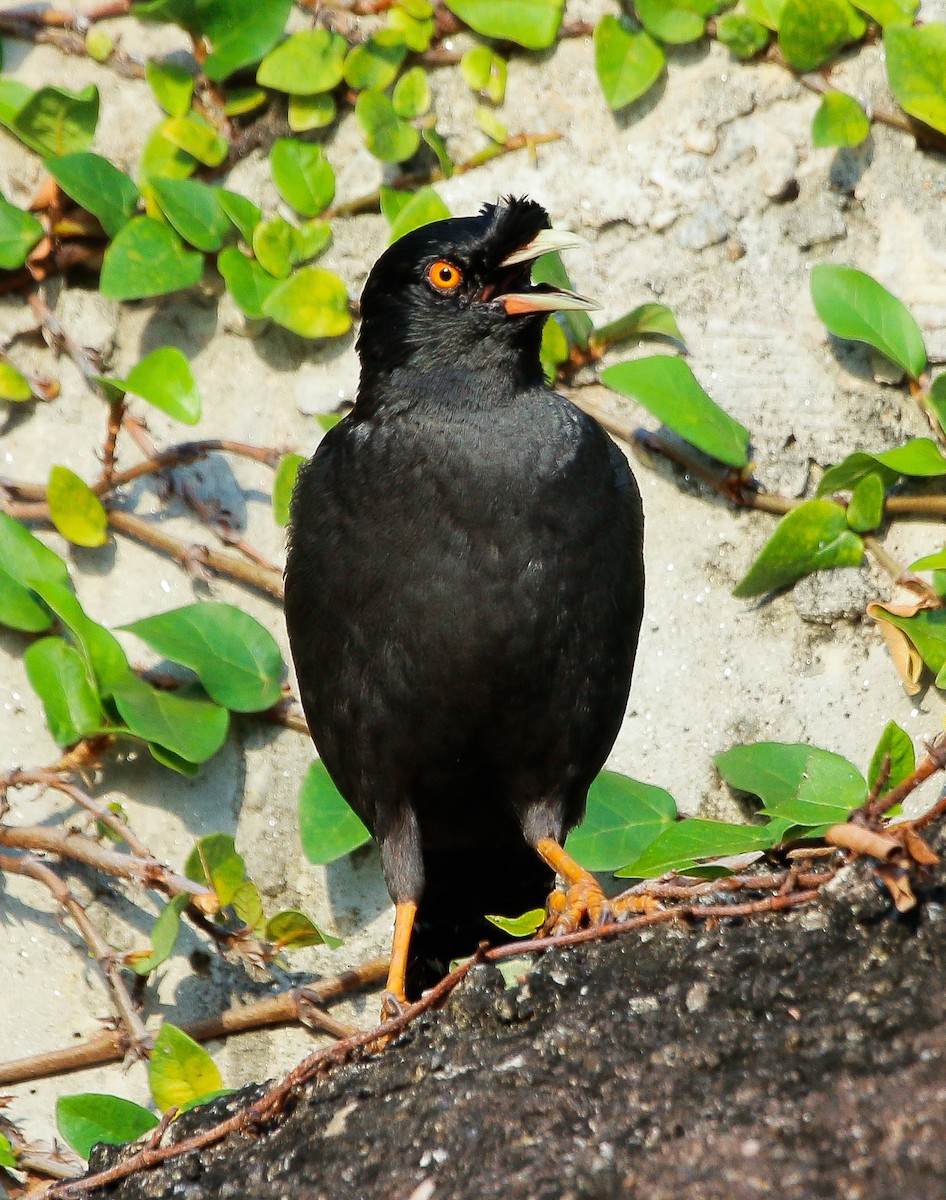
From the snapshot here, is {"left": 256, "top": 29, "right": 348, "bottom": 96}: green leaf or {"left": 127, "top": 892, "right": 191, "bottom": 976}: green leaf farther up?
{"left": 256, "top": 29, "right": 348, "bottom": 96}: green leaf

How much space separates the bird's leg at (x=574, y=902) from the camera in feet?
11.5

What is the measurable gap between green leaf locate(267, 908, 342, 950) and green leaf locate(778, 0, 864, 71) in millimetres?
3609

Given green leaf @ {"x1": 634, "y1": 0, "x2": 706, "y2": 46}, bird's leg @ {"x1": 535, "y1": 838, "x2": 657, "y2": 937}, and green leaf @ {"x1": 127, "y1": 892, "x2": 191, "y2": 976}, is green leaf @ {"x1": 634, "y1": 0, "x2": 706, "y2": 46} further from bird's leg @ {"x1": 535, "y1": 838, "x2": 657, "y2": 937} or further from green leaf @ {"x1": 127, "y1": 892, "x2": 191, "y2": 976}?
green leaf @ {"x1": 127, "y1": 892, "x2": 191, "y2": 976}

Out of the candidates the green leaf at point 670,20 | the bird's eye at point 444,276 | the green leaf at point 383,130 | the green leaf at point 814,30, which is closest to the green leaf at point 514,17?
the green leaf at point 670,20

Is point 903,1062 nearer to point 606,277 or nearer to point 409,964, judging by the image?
point 409,964

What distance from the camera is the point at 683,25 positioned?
6.09 metres

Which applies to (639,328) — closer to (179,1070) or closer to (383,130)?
(383,130)

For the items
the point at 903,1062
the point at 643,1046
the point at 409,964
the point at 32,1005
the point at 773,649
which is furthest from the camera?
the point at 773,649

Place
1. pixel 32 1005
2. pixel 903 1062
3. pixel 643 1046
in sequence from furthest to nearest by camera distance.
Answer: pixel 32 1005
pixel 643 1046
pixel 903 1062

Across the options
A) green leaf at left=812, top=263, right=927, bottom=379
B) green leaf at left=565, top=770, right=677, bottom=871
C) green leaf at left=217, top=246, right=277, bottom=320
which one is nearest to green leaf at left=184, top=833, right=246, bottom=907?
green leaf at left=565, top=770, right=677, bottom=871

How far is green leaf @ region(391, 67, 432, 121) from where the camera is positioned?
20.4 feet

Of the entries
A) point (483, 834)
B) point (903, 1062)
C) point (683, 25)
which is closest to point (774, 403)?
point (683, 25)

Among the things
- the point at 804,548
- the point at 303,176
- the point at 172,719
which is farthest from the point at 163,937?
the point at 303,176

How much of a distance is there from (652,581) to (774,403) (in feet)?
2.58
